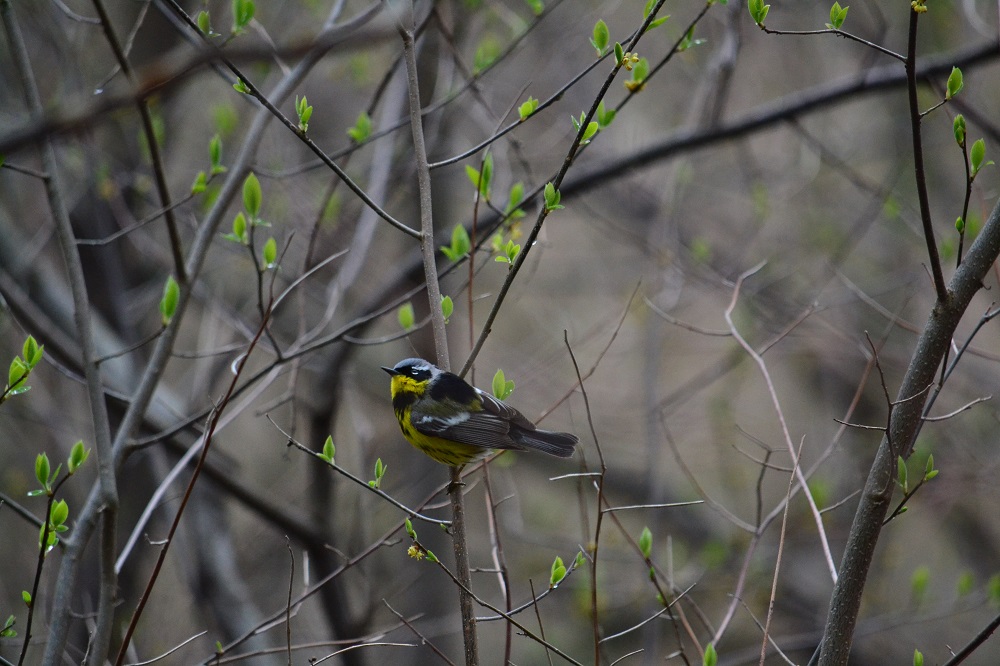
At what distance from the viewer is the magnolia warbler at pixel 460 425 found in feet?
12.6

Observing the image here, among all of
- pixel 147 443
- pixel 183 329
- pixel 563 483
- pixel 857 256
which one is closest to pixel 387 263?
pixel 183 329

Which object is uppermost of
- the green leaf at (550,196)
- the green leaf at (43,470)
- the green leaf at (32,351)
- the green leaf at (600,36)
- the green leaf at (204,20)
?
the green leaf at (204,20)

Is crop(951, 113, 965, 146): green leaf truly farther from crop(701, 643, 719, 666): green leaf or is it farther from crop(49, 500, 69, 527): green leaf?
crop(49, 500, 69, 527): green leaf

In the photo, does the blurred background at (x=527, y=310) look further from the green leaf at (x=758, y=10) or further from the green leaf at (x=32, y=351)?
the green leaf at (x=758, y=10)

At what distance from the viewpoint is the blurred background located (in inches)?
202

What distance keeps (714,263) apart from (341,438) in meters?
5.29

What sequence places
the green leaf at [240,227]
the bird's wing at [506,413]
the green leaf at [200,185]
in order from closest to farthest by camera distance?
the green leaf at [240,227] < the green leaf at [200,185] < the bird's wing at [506,413]

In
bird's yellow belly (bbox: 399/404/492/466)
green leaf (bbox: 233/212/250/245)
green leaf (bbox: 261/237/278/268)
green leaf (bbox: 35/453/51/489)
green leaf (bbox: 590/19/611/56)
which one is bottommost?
bird's yellow belly (bbox: 399/404/492/466)

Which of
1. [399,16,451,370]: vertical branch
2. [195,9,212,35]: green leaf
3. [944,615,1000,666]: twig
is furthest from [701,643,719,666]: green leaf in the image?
[195,9,212,35]: green leaf

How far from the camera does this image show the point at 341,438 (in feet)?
33.9

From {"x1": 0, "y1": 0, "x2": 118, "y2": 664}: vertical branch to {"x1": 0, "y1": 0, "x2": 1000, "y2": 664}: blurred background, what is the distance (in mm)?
703

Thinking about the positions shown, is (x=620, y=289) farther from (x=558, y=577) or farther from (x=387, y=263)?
(x=558, y=577)

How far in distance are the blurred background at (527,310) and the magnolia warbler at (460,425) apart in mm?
377

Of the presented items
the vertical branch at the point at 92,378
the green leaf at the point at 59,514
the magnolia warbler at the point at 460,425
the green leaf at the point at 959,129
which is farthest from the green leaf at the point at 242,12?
the green leaf at the point at 959,129
